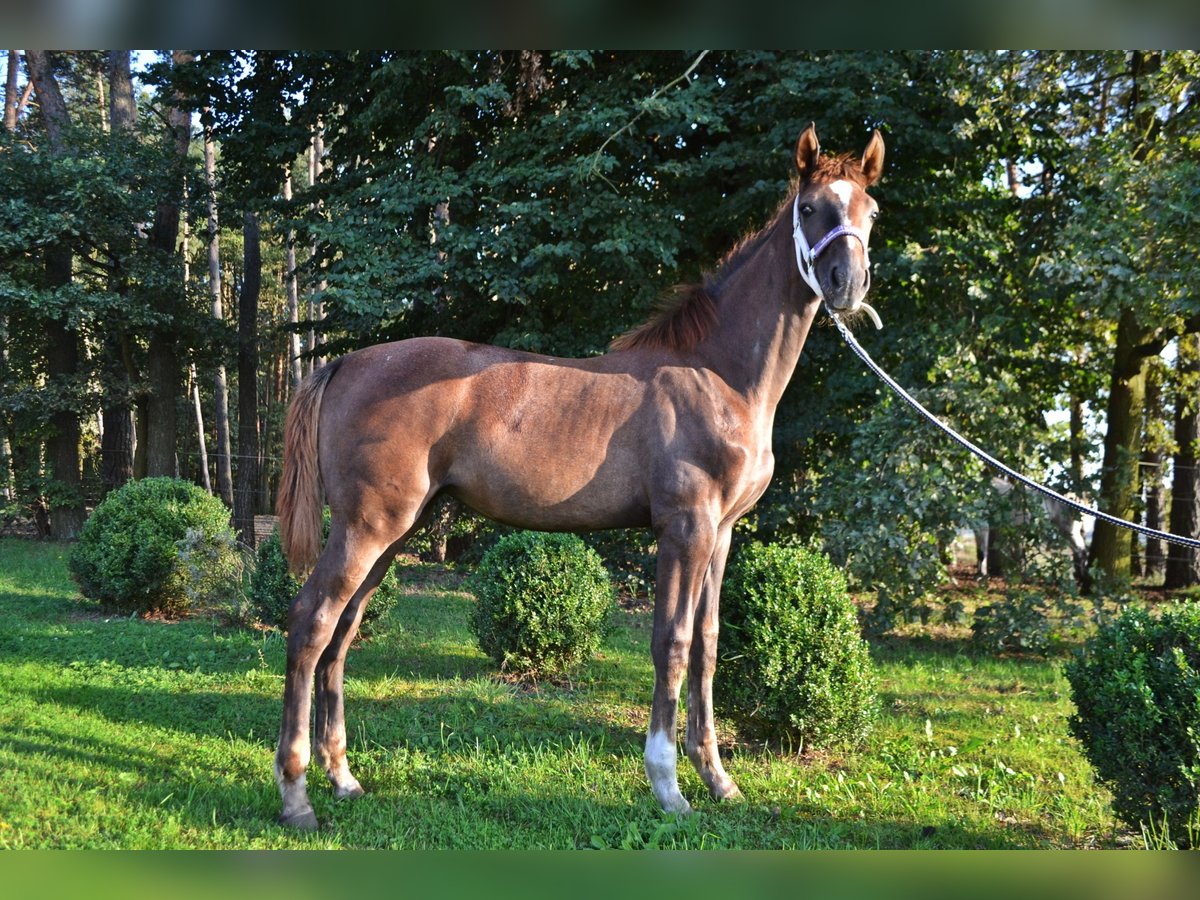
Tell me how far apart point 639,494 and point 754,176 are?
21.0 ft

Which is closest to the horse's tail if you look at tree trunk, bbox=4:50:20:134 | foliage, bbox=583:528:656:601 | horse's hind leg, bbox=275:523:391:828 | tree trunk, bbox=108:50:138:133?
horse's hind leg, bbox=275:523:391:828

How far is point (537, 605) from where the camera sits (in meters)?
6.41

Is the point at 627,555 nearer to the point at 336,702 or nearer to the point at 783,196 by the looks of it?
the point at 783,196

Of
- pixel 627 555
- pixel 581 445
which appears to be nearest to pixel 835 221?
pixel 581 445

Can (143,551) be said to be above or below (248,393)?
below

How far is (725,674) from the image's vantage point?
4.91 m

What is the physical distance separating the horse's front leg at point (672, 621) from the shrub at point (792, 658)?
95 cm

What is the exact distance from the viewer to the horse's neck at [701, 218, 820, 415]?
165 inches

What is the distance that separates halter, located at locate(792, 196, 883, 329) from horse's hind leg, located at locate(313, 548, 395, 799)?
2.50 meters

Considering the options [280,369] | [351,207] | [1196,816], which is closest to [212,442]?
[280,369]

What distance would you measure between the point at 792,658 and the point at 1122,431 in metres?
7.97

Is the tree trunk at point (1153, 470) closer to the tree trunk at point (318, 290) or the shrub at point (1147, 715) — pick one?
the shrub at point (1147, 715)

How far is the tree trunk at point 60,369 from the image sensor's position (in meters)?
14.4

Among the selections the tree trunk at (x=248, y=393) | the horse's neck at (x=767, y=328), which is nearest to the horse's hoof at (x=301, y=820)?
the horse's neck at (x=767, y=328)
